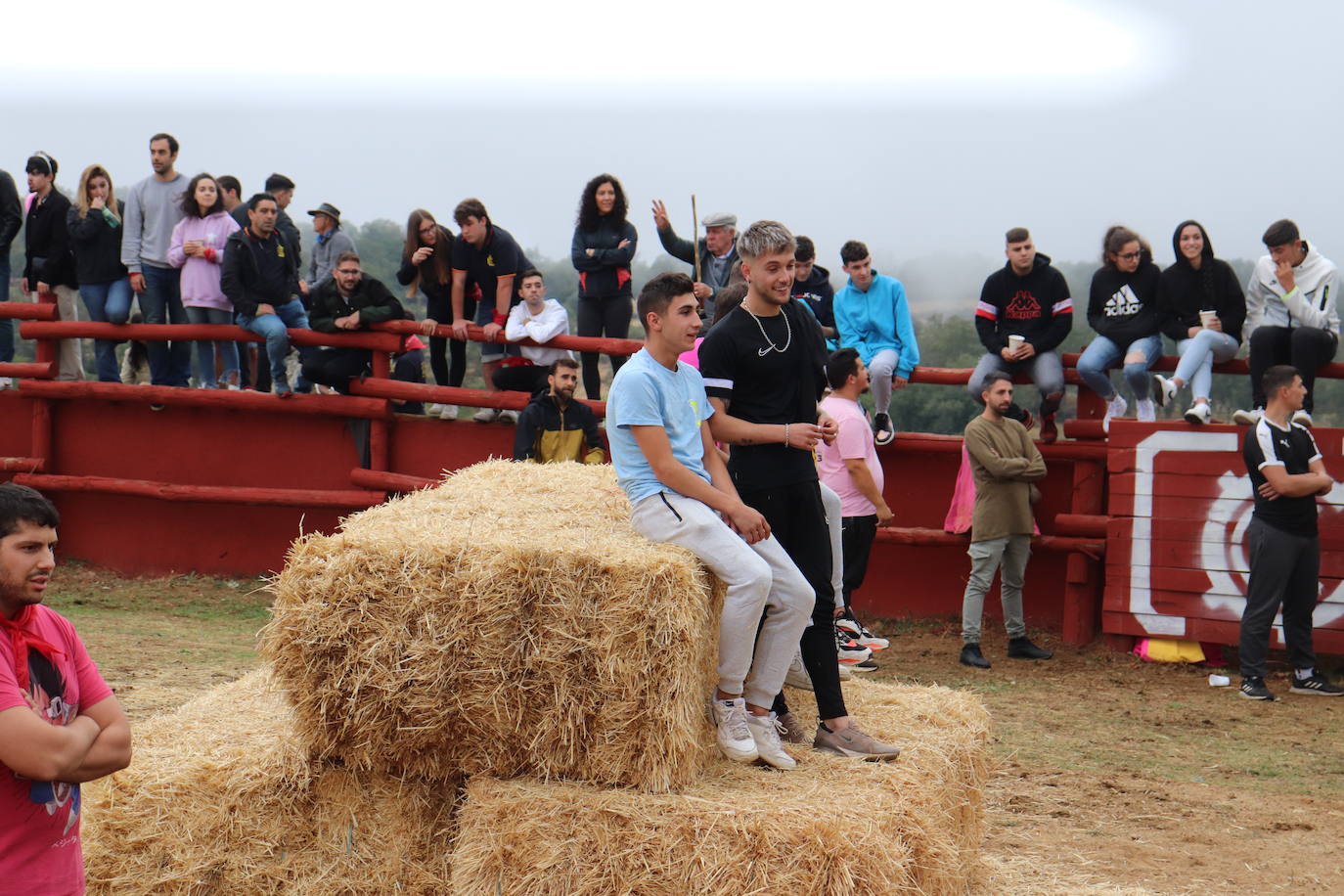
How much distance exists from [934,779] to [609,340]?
6.43 meters

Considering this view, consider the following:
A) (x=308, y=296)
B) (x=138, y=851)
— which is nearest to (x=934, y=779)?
(x=138, y=851)

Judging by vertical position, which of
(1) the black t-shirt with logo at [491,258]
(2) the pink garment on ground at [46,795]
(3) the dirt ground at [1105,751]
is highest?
(1) the black t-shirt with logo at [491,258]

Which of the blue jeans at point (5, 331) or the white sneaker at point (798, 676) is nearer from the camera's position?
the white sneaker at point (798, 676)

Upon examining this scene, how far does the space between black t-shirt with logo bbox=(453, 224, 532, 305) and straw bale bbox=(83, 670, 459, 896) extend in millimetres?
6839

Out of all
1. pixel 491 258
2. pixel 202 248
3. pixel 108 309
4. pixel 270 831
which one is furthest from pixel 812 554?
pixel 108 309

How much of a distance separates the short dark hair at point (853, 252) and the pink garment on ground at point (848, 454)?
1682 millimetres

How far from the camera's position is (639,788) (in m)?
4.54

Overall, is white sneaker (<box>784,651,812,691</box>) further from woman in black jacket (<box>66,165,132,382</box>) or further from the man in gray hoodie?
woman in black jacket (<box>66,165,132,382</box>)

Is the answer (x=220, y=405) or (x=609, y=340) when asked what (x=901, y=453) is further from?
(x=220, y=405)

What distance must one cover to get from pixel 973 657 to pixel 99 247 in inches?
332

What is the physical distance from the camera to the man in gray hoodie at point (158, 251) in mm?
12133

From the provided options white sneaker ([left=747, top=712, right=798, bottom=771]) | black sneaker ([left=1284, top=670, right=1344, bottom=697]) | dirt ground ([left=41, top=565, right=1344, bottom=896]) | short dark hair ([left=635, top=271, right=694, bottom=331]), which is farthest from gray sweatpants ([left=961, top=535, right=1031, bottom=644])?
short dark hair ([left=635, top=271, right=694, bottom=331])

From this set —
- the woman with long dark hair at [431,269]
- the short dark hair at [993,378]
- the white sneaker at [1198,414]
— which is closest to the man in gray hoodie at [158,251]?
the woman with long dark hair at [431,269]

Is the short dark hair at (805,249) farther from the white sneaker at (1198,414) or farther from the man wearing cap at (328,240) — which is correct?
the man wearing cap at (328,240)
